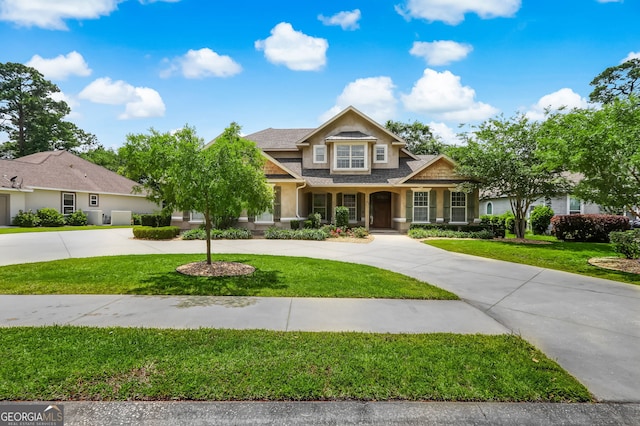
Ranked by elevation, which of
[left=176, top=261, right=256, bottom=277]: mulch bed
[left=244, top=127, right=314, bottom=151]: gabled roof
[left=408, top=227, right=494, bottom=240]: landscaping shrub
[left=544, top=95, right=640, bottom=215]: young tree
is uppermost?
[left=244, top=127, right=314, bottom=151]: gabled roof

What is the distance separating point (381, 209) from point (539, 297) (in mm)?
16257

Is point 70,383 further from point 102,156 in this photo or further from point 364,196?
point 102,156

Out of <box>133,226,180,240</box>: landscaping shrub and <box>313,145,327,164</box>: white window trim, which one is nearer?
<box>133,226,180,240</box>: landscaping shrub

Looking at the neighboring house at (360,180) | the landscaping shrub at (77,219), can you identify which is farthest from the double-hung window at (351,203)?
the landscaping shrub at (77,219)

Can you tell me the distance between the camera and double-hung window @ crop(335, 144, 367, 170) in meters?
21.9

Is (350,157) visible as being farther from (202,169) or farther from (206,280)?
(206,280)

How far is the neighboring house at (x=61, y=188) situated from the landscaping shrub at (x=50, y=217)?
1.58 meters

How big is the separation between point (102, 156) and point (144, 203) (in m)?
16.4

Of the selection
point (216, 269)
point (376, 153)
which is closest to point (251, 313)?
point (216, 269)

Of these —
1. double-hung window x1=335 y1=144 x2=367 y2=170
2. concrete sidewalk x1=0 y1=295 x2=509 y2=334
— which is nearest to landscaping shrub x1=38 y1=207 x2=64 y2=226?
double-hung window x1=335 y1=144 x2=367 y2=170

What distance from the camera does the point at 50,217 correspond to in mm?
23656

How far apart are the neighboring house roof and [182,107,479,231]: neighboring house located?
16.2m

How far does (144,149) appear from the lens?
8383 millimetres

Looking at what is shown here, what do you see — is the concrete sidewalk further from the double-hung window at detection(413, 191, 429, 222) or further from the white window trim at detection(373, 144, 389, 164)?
the white window trim at detection(373, 144, 389, 164)
